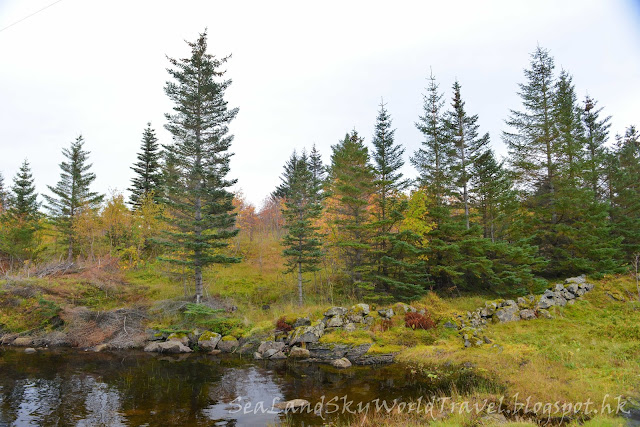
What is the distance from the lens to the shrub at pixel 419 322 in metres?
15.9

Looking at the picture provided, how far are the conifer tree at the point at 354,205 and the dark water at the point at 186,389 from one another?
8255 millimetres

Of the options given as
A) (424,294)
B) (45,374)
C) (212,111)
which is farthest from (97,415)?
(212,111)

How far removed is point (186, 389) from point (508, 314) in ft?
52.1

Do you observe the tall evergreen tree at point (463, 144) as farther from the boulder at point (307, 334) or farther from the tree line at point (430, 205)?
the boulder at point (307, 334)

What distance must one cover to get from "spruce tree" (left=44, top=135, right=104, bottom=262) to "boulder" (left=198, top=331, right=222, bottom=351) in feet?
69.5

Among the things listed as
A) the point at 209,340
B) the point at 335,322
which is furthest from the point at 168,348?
the point at 335,322

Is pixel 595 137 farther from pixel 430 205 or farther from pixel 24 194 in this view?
pixel 24 194

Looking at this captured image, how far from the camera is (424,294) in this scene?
62.9 feet

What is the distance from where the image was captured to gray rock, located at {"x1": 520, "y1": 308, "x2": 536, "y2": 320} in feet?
52.0

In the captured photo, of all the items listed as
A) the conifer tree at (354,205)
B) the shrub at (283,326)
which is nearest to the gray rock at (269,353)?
the shrub at (283,326)

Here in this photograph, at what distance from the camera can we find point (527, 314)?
15914mm

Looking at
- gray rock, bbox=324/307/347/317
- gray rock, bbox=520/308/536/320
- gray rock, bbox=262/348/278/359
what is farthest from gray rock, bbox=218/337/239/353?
gray rock, bbox=520/308/536/320

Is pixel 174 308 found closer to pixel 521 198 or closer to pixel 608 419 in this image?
pixel 608 419

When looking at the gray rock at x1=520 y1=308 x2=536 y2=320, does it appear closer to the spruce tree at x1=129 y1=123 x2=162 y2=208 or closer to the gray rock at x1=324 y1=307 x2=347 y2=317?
the gray rock at x1=324 y1=307 x2=347 y2=317
